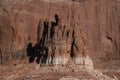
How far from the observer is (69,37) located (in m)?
84.4

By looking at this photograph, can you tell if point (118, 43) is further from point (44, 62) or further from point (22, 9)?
point (44, 62)

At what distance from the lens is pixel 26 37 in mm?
107688

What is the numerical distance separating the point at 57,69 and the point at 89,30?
37.1 metres

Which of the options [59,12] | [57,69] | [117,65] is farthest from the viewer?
[59,12]

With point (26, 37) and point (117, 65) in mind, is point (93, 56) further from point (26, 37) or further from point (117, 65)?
point (26, 37)

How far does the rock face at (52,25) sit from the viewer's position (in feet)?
310

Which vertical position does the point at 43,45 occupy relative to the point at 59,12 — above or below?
below

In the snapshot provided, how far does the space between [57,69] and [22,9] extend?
31.4m

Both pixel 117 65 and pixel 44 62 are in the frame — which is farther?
pixel 117 65

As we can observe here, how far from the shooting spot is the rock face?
94.5 m

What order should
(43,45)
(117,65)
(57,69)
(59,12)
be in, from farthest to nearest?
(59,12)
(117,65)
(43,45)
(57,69)

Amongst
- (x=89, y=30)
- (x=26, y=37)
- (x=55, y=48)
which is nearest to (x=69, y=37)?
(x=55, y=48)

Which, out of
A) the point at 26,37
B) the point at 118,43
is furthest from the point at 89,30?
the point at 26,37

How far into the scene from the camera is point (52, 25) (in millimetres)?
89125
